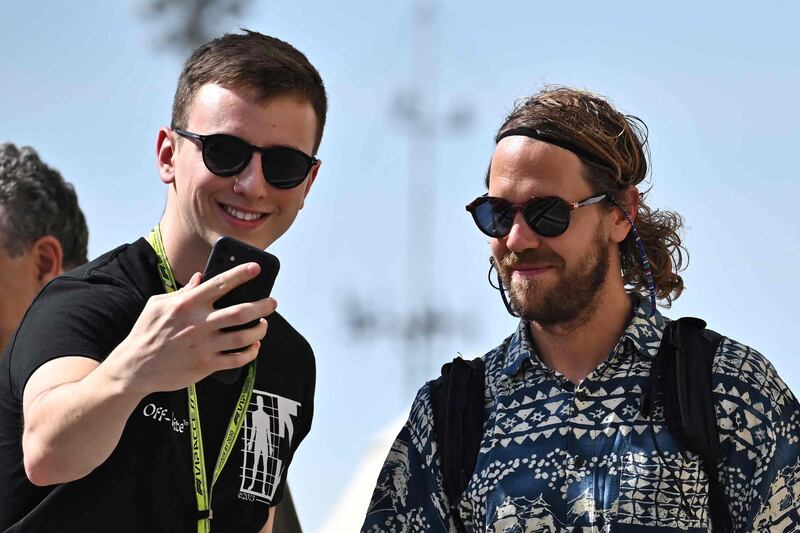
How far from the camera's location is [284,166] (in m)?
3.95

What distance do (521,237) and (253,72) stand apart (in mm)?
1044

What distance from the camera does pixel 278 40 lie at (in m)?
4.29

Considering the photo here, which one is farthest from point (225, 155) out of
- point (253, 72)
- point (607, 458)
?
point (607, 458)

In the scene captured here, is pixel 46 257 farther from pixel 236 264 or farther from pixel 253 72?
pixel 236 264

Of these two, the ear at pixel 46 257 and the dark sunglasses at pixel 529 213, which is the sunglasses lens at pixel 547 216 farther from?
the ear at pixel 46 257

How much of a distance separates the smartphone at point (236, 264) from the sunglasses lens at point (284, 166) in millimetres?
647

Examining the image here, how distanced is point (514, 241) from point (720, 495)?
3.43 feet

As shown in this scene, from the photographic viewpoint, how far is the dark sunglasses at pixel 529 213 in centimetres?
434

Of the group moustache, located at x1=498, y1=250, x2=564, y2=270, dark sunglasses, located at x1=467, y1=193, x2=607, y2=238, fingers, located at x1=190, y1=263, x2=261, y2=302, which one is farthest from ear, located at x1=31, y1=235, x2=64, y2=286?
fingers, located at x1=190, y1=263, x2=261, y2=302

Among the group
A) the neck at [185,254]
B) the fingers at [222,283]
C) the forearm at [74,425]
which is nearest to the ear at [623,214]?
the neck at [185,254]

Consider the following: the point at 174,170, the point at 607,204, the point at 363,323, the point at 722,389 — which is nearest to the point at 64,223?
the point at 174,170

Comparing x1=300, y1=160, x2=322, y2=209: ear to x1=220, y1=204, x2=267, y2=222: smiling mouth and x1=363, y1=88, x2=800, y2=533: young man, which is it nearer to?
x1=220, y1=204, x2=267, y2=222: smiling mouth

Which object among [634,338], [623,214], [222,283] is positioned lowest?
[222,283]

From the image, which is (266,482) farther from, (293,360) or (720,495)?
(720,495)
